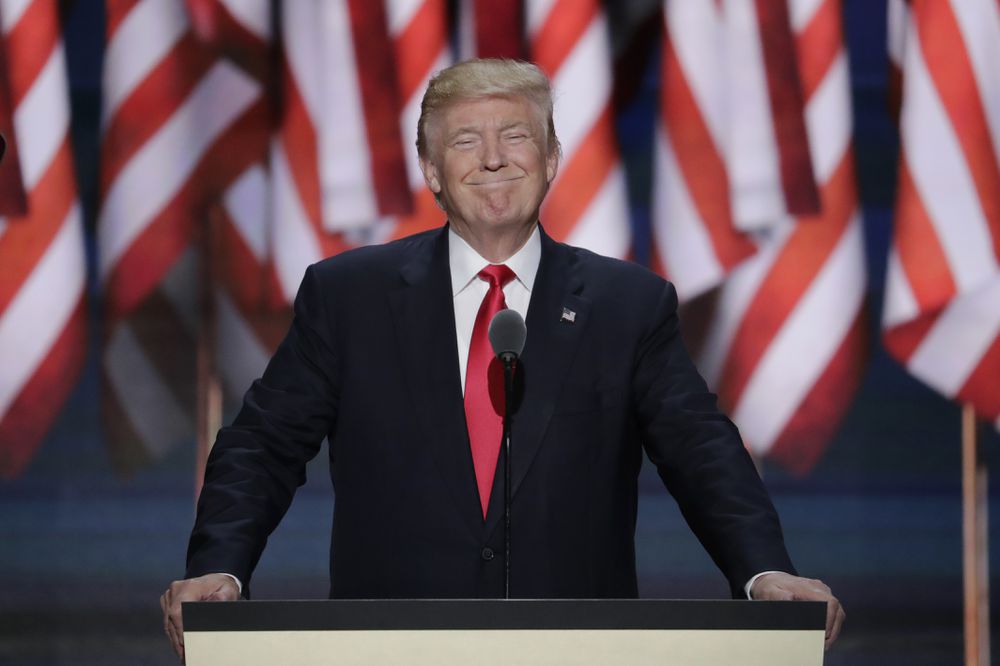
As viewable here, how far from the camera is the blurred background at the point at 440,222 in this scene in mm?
3707

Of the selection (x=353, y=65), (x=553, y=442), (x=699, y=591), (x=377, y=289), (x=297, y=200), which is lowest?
(x=699, y=591)

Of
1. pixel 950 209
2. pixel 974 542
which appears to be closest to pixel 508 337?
pixel 950 209

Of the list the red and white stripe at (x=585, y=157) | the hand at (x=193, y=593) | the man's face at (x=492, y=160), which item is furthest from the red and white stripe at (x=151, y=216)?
the hand at (x=193, y=593)

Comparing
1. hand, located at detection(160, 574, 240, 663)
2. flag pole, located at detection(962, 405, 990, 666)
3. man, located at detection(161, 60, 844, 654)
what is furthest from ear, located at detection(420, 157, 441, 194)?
flag pole, located at detection(962, 405, 990, 666)

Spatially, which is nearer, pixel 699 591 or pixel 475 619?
pixel 475 619

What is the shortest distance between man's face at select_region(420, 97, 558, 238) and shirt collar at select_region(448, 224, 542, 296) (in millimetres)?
51

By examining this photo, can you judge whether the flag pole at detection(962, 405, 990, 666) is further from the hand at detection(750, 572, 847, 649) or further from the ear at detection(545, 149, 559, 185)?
the hand at detection(750, 572, 847, 649)

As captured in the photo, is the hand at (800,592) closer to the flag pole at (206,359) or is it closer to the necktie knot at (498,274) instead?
the necktie knot at (498,274)

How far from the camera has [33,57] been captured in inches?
148

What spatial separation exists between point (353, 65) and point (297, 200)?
0.44 m

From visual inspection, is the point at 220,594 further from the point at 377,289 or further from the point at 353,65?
the point at 353,65

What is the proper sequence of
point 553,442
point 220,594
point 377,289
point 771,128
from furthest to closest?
point 771,128
point 377,289
point 553,442
point 220,594

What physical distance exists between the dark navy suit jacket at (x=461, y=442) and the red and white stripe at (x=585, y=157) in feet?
6.04

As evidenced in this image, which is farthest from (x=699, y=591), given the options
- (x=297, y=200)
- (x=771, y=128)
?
(x=297, y=200)
